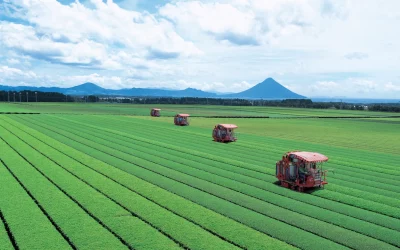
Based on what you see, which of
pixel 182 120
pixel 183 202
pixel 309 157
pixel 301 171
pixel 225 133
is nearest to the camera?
pixel 183 202

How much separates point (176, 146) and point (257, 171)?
11.2 meters

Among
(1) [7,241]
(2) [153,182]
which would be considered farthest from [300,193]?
(1) [7,241]

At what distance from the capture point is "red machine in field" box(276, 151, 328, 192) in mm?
19844

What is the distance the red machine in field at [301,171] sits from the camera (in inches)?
781

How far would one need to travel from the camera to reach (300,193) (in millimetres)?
19641

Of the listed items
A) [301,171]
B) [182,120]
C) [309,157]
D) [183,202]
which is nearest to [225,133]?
[301,171]

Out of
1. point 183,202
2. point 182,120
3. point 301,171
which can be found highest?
point 301,171

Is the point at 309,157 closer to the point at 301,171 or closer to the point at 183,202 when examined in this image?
the point at 301,171

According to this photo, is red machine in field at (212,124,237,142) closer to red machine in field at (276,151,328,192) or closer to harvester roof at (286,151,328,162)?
red machine in field at (276,151,328,192)

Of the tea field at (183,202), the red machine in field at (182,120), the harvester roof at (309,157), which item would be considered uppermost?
the harvester roof at (309,157)

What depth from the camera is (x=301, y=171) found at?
20047 millimetres

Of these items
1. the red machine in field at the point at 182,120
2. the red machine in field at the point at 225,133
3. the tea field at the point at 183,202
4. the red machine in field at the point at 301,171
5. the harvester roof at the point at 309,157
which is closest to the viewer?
the tea field at the point at 183,202

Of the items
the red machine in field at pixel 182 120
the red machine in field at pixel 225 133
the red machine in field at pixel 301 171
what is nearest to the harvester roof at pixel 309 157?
the red machine in field at pixel 301 171

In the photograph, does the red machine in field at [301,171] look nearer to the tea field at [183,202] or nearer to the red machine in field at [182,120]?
the tea field at [183,202]
